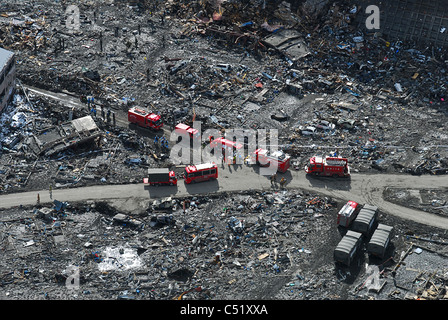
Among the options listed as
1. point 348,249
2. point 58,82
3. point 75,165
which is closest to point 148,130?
point 75,165

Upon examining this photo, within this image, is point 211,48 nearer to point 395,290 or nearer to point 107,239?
point 107,239

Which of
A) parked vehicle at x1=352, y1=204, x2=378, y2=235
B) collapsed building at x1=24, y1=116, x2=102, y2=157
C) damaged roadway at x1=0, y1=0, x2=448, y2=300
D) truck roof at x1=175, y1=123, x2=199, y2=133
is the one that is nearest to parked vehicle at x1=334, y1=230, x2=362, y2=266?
damaged roadway at x1=0, y1=0, x2=448, y2=300

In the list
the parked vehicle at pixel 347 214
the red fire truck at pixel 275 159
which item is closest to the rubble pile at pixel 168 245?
the parked vehicle at pixel 347 214

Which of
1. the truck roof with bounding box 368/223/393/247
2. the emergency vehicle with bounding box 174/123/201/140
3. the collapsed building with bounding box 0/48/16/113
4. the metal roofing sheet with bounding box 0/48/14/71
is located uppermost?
the metal roofing sheet with bounding box 0/48/14/71

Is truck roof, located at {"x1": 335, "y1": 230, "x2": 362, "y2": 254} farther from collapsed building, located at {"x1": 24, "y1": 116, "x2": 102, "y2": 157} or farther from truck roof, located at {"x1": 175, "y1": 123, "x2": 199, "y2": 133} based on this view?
collapsed building, located at {"x1": 24, "y1": 116, "x2": 102, "y2": 157}

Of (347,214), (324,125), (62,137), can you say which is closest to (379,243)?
(347,214)
